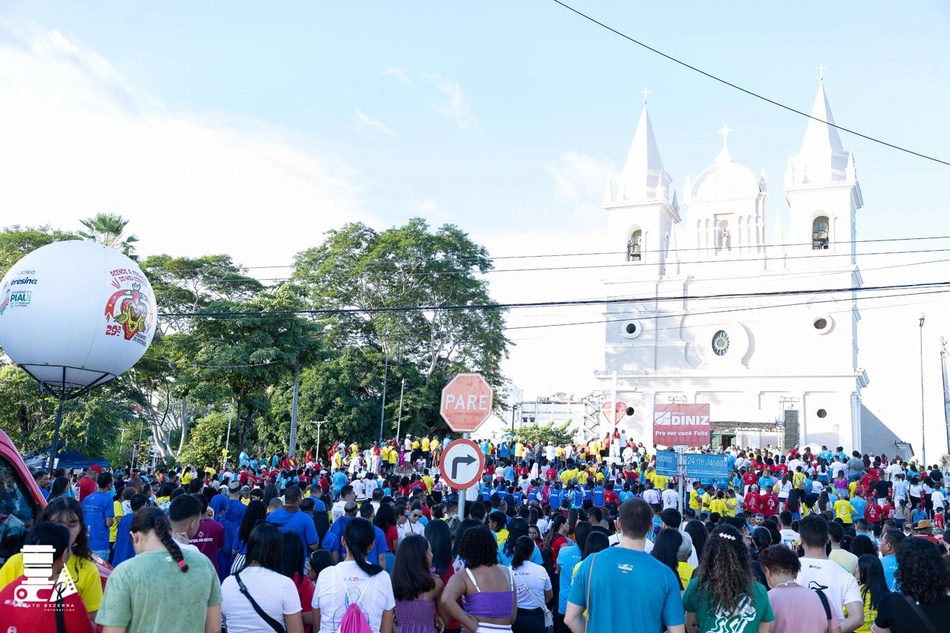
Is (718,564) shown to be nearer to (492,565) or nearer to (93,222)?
(492,565)

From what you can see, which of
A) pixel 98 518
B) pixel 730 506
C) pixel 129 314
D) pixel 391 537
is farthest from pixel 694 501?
pixel 129 314

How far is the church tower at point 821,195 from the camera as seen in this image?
149ft

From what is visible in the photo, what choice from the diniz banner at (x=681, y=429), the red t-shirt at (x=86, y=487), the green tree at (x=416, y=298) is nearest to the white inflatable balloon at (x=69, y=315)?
the red t-shirt at (x=86, y=487)

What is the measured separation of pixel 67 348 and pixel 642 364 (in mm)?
40584

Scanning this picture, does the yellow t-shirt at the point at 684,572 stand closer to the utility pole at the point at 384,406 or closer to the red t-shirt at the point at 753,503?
the red t-shirt at the point at 753,503

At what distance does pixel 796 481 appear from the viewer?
22141mm

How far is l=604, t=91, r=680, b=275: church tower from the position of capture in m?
49.4

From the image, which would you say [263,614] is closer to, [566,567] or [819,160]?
[566,567]

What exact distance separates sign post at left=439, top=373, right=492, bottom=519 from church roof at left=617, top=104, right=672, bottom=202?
4176 centimetres

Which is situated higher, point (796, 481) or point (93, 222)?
point (93, 222)

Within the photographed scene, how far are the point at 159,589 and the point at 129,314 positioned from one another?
7.13 m

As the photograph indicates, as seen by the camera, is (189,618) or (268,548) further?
(268,548)

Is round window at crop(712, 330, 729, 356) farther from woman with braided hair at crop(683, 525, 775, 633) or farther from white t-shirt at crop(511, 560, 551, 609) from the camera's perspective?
woman with braided hair at crop(683, 525, 775, 633)

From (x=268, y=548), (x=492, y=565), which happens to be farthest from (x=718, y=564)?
(x=268, y=548)
